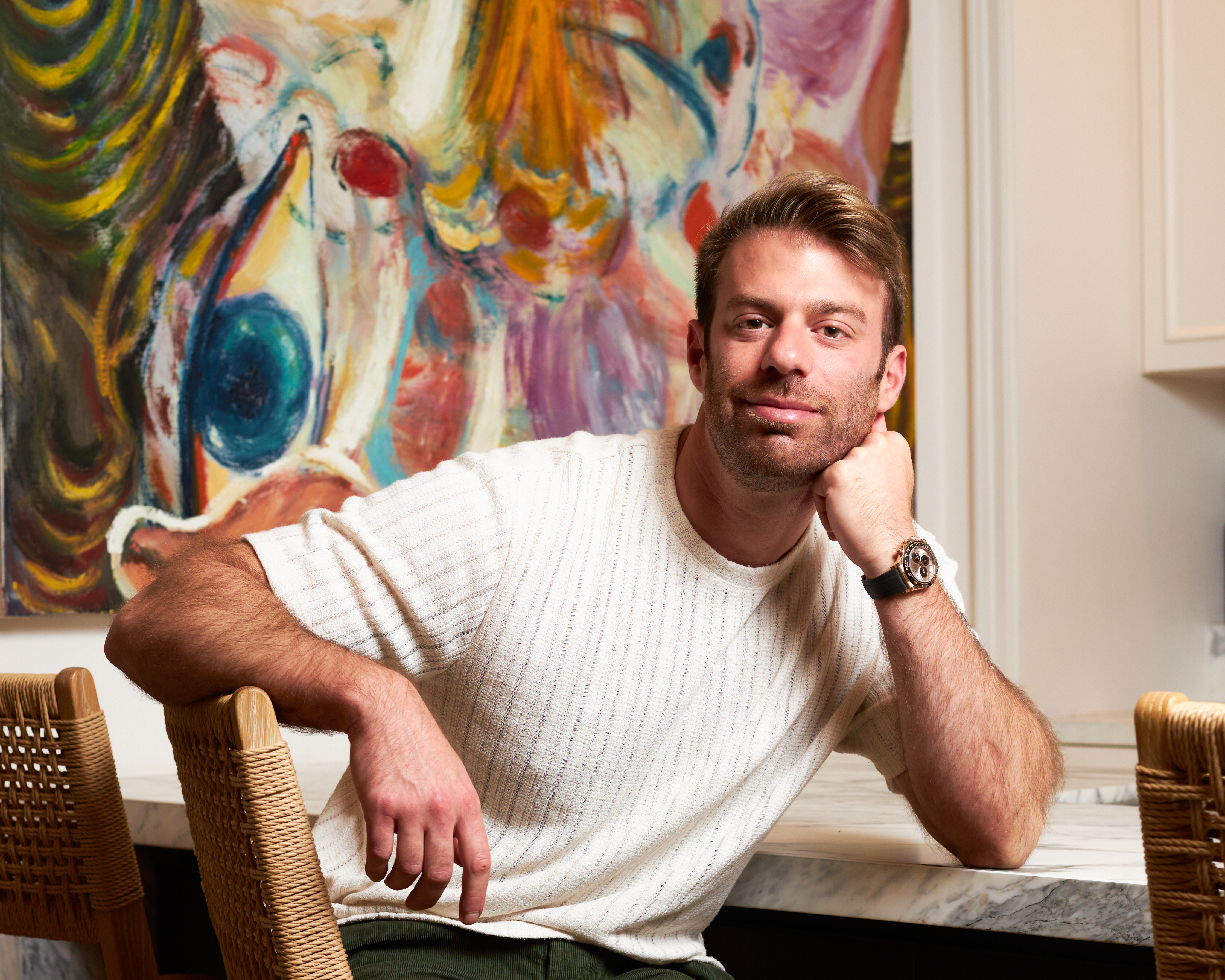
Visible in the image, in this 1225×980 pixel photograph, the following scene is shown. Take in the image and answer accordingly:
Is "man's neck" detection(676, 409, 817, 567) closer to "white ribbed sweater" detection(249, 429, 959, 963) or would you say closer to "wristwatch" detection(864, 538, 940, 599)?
"white ribbed sweater" detection(249, 429, 959, 963)

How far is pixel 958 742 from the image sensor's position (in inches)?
48.3

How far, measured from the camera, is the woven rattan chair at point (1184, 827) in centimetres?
71

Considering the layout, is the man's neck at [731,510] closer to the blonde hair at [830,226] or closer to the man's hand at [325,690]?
the blonde hair at [830,226]

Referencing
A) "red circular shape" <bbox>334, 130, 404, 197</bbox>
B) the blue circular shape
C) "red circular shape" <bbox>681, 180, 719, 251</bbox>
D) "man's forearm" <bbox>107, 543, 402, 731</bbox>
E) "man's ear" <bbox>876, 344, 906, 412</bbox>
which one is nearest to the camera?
"man's forearm" <bbox>107, 543, 402, 731</bbox>

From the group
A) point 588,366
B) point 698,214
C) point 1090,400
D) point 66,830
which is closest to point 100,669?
point 66,830

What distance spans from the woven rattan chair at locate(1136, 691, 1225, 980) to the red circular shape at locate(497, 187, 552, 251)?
1746 mm

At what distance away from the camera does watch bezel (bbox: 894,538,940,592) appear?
4.07 feet

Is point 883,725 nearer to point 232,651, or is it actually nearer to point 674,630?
point 674,630

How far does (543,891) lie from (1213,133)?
8.89ft

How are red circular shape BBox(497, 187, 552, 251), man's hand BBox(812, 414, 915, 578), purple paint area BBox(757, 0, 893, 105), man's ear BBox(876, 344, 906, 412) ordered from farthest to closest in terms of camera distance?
purple paint area BBox(757, 0, 893, 105), red circular shape BBox(497, 187, 552, 251), man's ear BBox(876, 344, 906, 412), man's hand BBox(812, 414, 915, 578)

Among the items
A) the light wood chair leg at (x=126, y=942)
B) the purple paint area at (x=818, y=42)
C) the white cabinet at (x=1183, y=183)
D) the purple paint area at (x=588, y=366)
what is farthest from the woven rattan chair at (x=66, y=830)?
the white cabinet at (x=1183, y=183)

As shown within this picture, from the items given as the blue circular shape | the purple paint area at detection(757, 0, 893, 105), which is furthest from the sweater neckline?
the purple paint area at detection(757, 0, 893, 105)

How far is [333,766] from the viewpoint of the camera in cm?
211

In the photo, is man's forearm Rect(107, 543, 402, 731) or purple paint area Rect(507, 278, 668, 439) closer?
man's forearm Rect(107, 543, 402, 731)
